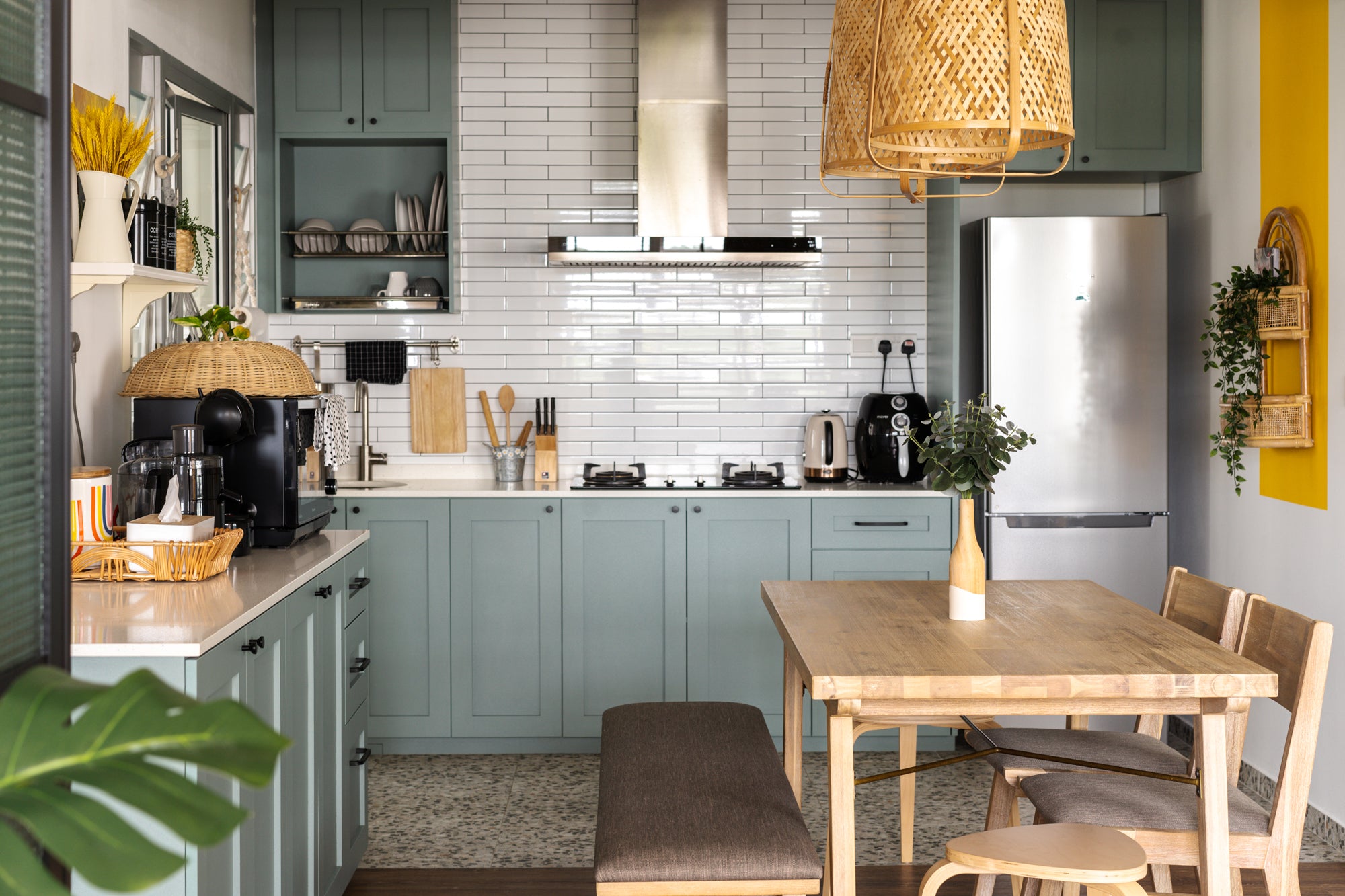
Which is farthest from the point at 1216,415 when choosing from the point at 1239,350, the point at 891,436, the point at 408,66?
the point at 408,66

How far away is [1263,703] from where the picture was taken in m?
3.66

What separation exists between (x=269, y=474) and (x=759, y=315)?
2.39 metres

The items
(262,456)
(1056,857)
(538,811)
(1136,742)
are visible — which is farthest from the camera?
(538,811)

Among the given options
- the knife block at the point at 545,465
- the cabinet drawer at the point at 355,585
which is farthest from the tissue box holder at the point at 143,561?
the knife block at the point at 545,465

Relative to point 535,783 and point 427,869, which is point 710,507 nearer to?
point 535,783

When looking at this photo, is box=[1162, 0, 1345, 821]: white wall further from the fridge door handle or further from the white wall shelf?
the white wall shelf

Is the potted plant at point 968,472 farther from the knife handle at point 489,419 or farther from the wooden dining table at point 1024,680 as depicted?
the knife handle at point 489,419

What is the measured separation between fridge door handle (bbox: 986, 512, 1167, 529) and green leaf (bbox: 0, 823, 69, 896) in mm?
3745

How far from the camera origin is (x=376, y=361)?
450cm

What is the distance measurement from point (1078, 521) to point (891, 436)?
751 millimetres

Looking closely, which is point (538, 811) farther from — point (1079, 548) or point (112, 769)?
point (112, 769)

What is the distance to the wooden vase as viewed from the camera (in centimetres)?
240

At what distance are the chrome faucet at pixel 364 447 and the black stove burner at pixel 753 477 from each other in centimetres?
143

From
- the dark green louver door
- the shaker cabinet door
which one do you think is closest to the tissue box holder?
the dark green louver door
